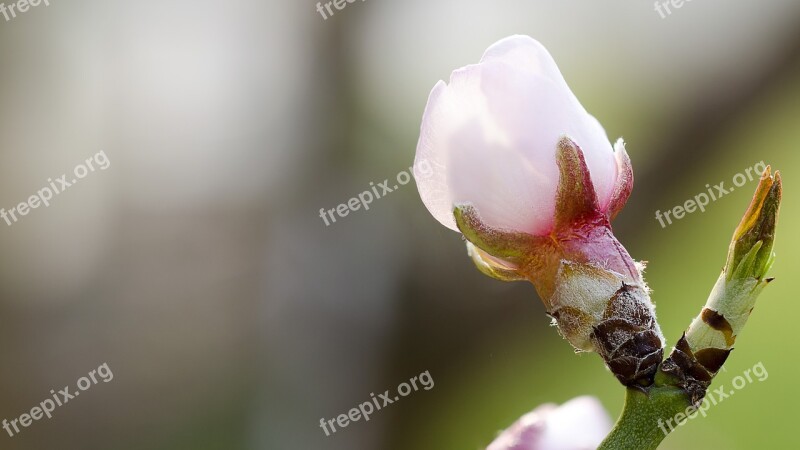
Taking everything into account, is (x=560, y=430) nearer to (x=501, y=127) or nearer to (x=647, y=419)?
(x=647, y=419)

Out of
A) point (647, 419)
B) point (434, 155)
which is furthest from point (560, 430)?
point (434, 155)

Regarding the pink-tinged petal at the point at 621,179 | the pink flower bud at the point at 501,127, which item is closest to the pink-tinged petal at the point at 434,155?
the pink flower bud at the point at 501,127

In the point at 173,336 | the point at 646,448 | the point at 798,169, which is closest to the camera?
the point at 646,448

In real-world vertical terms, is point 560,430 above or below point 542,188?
below

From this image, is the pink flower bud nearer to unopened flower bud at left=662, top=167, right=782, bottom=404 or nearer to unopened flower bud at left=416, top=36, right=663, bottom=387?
unopened flower bud at left=416, top=36, right=663, bottom=387

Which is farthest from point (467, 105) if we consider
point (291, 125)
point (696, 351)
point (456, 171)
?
point (291, 125)

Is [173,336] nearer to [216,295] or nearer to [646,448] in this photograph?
[216,295]
